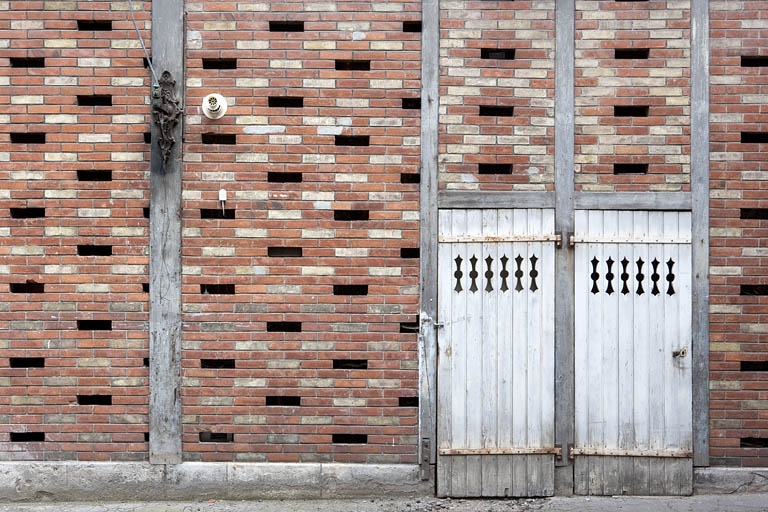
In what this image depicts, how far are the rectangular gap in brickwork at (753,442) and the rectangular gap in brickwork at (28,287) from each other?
6283 mm

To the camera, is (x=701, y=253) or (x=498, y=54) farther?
(x=498, y=54)

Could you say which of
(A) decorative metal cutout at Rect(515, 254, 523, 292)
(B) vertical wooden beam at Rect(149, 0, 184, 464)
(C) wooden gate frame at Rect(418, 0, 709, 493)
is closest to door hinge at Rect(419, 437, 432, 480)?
(C) wooden gate frame at Rect(418, 0, 709, 493)

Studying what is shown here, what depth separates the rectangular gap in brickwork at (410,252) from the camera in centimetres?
585

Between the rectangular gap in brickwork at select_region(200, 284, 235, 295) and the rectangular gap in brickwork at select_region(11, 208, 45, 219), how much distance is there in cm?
157

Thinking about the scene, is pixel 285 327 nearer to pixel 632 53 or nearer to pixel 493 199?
pixel 493 199

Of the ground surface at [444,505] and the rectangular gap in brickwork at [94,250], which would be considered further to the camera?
the rectangular gap in brickwork at [94,250]

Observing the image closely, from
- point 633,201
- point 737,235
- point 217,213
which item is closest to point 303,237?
point 217,213

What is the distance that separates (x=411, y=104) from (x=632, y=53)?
201 cm

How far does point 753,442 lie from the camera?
585 centimetres

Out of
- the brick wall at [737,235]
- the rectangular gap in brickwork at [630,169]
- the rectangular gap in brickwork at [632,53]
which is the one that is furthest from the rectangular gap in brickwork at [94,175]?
the brick wall at [737,235]

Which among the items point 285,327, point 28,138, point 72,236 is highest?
point 28,138

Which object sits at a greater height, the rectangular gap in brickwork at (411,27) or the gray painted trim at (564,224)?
the rectangular gap in brickwork at (411,27)

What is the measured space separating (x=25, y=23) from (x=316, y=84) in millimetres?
2604

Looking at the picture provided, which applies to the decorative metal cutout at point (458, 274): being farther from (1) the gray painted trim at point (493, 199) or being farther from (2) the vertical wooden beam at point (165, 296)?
(2) the vertical wooden beam at point (165, 296)
